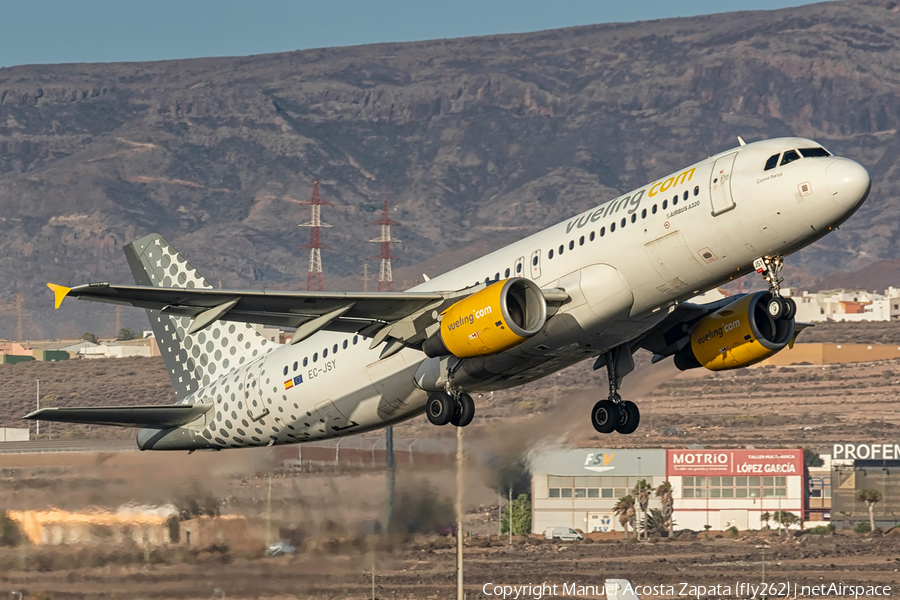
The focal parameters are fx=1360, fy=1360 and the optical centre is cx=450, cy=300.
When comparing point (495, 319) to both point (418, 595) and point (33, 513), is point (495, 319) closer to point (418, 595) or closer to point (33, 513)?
point (33, 513)

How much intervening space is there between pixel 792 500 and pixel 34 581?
2706 inches

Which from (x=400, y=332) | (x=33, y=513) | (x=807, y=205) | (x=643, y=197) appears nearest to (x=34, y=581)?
(x=33, y=513)

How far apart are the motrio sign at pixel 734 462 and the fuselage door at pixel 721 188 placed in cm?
6774

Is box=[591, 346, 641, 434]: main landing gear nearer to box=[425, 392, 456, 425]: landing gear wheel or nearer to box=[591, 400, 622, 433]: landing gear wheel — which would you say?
box=[591, 400, 622, 433]: landing gear wheel

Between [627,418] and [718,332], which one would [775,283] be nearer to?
[718,332]

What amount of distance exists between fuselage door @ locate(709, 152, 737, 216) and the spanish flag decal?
13.6 m

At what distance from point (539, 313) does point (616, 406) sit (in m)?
7.26

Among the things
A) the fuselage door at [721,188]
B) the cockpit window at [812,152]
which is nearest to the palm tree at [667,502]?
the fuselage door at [721,188]

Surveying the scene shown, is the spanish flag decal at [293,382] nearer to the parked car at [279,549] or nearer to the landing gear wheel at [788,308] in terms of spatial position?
the parked car at [279,549]

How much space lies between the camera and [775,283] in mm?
32062

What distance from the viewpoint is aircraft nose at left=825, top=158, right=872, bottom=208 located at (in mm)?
30250

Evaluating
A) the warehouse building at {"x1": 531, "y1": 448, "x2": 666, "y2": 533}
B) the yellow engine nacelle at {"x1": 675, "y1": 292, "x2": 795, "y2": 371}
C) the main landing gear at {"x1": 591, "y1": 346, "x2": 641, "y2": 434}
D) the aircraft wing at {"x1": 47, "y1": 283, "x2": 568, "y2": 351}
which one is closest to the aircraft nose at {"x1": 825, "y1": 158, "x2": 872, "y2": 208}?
the yellow engine nacelle at {"x1": 675, "y1": 292, "x2": 795, "y2": 371}

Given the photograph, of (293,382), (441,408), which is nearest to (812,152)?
(441,408)

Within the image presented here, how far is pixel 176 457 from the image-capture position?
43.4m
